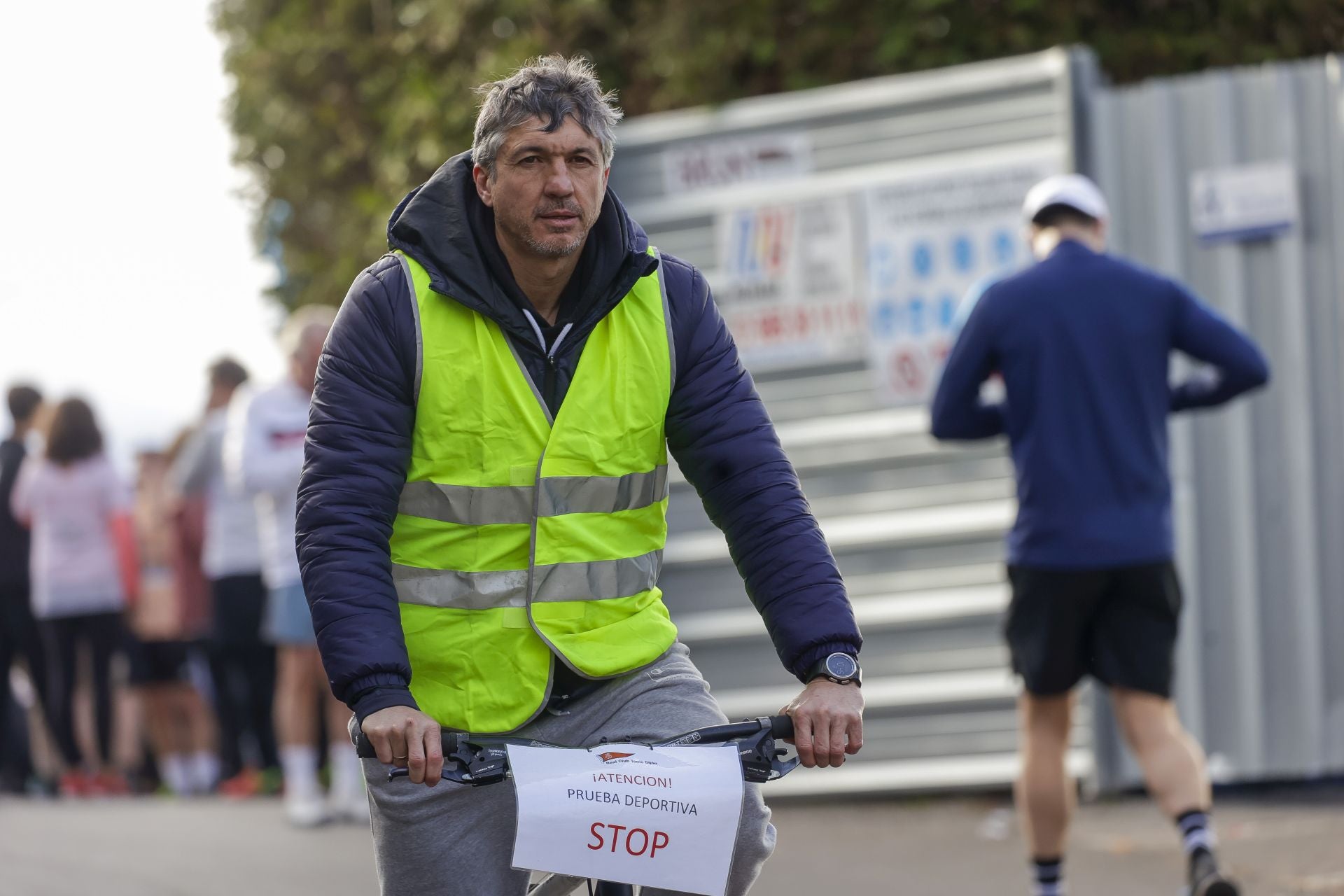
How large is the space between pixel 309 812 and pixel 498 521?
17.9 feet

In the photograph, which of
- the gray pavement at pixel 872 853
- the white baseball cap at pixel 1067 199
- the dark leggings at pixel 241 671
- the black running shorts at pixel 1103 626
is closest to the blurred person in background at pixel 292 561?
the gray pavement at pixel 872 853

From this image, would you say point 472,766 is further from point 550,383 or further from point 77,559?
point 77,559

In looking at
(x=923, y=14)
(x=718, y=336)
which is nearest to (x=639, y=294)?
(x=718, y=336)

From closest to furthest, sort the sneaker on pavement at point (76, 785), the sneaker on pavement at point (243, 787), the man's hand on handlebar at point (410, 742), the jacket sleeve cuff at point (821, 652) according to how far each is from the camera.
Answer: the man's hand on handlebar at point (410, 742), the jacket sleeve cuff at point (821, 652), the sneaker on pavement at point (243, 787), the sneaker on pavement at point (76, 785)

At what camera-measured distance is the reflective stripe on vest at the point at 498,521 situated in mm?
3377

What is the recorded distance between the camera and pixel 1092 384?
5.78 metres

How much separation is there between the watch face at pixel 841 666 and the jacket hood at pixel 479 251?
680 millimetres

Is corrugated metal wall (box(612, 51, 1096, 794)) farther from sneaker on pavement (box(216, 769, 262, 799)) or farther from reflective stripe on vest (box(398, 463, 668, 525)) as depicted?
reflective stripe on vest (box(398, 463, 668, 525))

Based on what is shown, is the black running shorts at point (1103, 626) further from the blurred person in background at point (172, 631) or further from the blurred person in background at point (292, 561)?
the blurred person in background at point (172, 631)

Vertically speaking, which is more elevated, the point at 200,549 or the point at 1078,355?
the point at 1078,355

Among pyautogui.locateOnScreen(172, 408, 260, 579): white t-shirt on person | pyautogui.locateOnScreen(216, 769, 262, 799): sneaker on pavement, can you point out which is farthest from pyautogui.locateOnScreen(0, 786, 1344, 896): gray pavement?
pyautogui.locateOnScreen(216, 769, 262, 799): sneaker on pavement

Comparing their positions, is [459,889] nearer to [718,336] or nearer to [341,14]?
[718,336]

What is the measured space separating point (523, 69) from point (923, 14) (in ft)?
18.6

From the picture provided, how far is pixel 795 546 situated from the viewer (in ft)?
11.1
